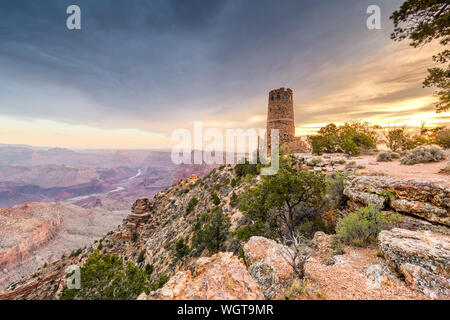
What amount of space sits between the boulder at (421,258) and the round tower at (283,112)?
→ 55.1 ft

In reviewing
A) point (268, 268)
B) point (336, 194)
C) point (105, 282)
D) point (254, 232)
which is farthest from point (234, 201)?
point (268, 268)

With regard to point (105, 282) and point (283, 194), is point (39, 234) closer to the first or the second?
point (105, 282)

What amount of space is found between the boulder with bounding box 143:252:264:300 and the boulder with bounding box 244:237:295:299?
2.52 feet

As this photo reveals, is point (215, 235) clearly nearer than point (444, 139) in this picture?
Yes

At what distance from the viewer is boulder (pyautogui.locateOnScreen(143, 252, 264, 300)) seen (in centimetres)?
321

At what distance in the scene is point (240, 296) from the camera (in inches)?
127

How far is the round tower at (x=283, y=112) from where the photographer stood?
20.4 meters

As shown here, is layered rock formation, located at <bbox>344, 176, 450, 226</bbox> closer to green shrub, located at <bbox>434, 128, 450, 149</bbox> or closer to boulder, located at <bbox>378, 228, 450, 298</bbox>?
boulder, located at <bbox>378, 228, 450, 298</bbox>

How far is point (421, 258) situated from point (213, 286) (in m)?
5.26

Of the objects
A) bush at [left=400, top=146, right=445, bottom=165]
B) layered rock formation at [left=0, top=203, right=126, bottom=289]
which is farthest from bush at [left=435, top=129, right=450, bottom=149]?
layered rock formation at [left=0, top=203, right=126, bottom=289]

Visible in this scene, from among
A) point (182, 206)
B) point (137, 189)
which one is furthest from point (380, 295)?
point (137, 189)

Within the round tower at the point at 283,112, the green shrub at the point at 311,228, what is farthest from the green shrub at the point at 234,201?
the round tower at the point at 283,112

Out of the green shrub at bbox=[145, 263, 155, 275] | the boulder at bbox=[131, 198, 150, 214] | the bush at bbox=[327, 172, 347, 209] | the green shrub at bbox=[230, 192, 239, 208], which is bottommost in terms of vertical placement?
the green shrub at bbox=[145, 263, 155, 275]

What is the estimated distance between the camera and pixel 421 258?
3.95m
